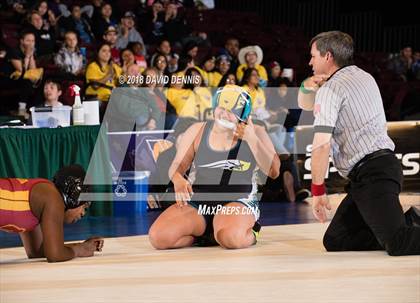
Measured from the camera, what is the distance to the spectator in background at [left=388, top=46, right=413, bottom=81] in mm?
A: 13352

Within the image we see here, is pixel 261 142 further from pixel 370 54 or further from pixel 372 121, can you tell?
pixel 370 54

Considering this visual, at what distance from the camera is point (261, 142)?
5141 mm

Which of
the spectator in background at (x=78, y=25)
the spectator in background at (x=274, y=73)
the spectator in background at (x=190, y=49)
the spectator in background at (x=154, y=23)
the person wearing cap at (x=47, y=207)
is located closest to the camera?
the person wearing cap at (x=47, y=207)

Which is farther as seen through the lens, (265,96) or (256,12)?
(256,12)

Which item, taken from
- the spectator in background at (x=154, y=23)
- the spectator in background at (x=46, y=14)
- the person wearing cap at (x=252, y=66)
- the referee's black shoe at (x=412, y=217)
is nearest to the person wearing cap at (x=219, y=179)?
the referee's black shoe at (x=412, y=217)

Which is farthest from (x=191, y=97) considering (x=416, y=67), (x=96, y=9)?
(x=416, y=67)

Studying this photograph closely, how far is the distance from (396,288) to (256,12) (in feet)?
42.1

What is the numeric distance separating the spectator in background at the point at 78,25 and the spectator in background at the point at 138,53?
0.78 m

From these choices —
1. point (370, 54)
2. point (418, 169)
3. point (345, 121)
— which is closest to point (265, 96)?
point (418, 169)

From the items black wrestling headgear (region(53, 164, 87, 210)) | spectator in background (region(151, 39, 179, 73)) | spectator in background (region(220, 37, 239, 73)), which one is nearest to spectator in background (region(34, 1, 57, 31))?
spectator in background (region(151, 39, 179, 73))

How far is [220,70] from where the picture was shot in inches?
409

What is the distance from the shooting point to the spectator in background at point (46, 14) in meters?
10.0

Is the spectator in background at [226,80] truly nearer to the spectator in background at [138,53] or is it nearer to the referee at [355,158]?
the spectator in background at [138,53]

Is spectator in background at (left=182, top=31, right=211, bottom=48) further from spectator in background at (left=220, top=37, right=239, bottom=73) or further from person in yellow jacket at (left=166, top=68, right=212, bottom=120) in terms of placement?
person in yellow jacket at (left=166, top=68, right=212, bottom=120)
